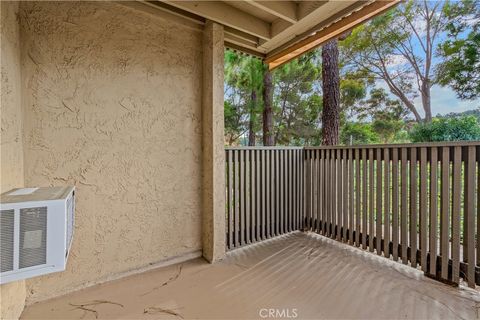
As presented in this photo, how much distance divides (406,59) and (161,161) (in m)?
12.1

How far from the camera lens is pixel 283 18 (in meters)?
2.62

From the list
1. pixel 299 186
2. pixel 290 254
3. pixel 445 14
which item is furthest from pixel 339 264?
pixel 445 14

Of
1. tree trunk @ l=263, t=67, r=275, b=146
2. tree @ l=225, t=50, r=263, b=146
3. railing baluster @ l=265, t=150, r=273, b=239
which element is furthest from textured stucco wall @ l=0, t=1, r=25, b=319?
tree trunk @ l=263, t=67, r=275, b=146

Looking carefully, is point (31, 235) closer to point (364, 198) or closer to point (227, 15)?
point (227, 15)

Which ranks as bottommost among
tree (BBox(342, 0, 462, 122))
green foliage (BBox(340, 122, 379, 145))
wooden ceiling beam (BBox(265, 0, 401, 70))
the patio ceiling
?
green foliage (BBox(340, 122, 379, 145))

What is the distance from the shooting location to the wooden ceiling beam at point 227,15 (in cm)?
252

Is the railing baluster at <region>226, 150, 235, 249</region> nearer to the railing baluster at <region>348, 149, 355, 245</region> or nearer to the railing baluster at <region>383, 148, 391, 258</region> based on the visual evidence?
the railing baluster at <region>348, 149, 355, 245</region>

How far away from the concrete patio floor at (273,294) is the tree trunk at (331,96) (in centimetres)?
282

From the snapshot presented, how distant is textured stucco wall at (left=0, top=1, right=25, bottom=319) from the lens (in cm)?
154

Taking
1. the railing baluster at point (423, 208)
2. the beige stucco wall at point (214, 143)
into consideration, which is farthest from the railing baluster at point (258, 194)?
the railing baluster at point (423, 208)

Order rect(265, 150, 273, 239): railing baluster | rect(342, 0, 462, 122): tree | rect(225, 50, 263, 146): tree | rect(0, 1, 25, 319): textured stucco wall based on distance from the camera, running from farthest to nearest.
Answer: rect(342, 0, 462, 122): tree
rect(225, 50, 263, 146): tree
rect(265, 150, 273, 239): railing baluster
rect(0, 1, 25, 319): textured stucco wall

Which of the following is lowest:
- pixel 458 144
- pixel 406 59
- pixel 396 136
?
pixel 458 144

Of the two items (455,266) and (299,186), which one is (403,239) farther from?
(299,186)

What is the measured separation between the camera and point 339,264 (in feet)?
9.04
